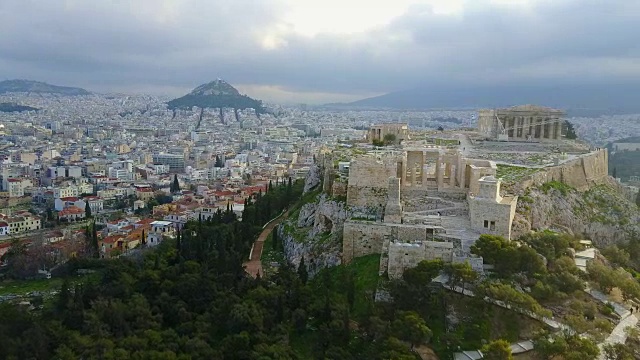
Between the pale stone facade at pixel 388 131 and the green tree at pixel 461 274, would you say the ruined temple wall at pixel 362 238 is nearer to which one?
the green tree at pixel 461 274

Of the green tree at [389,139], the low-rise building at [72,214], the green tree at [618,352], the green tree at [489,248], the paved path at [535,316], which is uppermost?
the green tree at [389,139]

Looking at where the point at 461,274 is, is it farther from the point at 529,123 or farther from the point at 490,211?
the point at 529,123

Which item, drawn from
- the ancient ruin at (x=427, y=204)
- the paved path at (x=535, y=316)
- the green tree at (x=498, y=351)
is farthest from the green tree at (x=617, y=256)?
the green tree at (x=498, y=351)

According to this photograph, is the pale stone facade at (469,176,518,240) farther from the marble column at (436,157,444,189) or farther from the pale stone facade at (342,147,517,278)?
the marble column at (436,157,444,189)

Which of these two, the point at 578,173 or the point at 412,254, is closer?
the point at 412,254

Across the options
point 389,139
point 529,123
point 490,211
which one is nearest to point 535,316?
point 490,211

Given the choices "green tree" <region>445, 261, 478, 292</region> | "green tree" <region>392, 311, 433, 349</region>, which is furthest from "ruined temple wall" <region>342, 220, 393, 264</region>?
"green tree" <region>392, 311, 433, 349</region>
